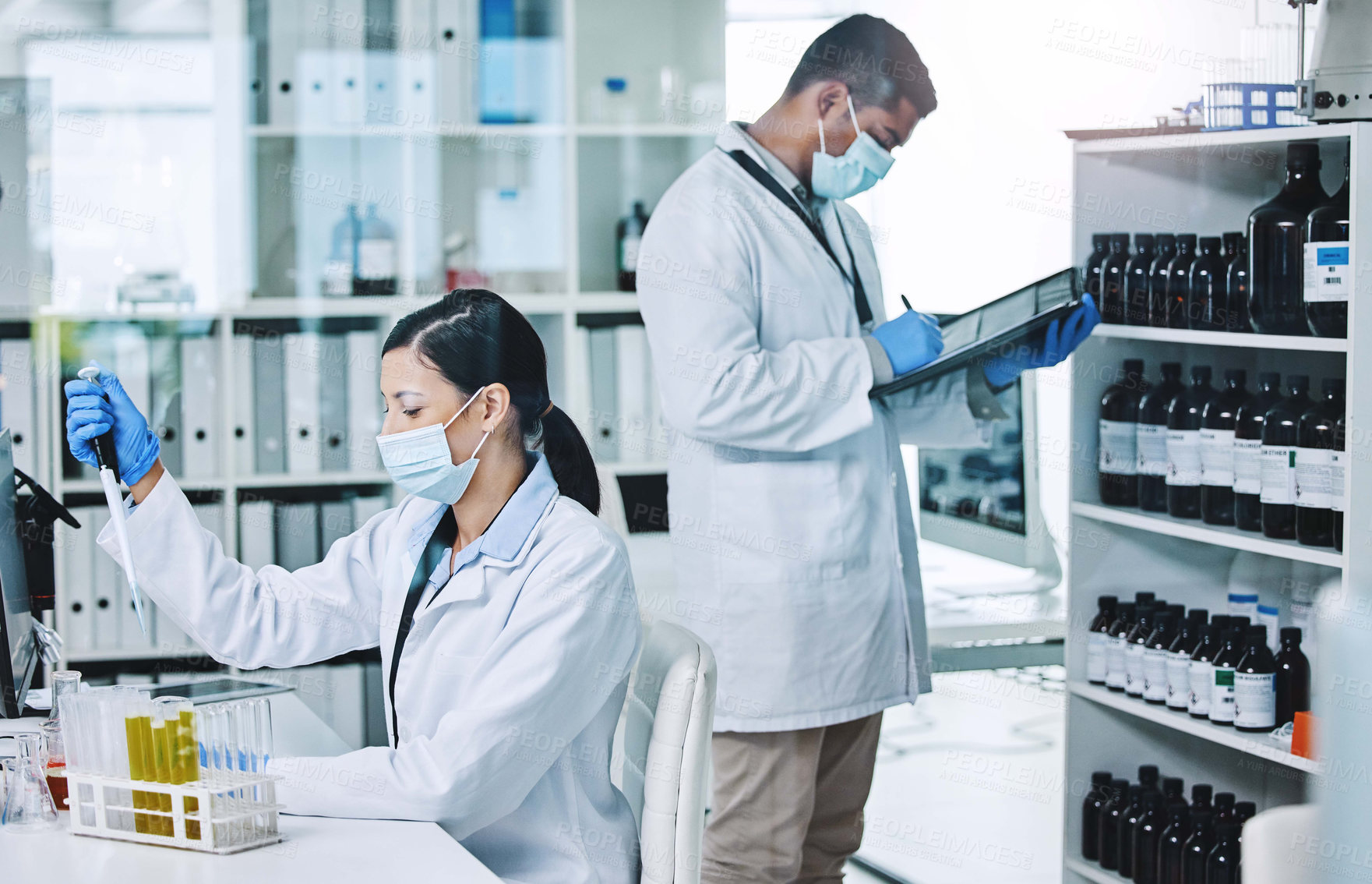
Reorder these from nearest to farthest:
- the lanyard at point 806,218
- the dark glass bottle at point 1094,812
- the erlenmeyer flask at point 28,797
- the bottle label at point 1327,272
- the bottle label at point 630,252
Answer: the erlenmeyer flask at point 28,797
the bottle label at point 1327,272
the lanyard at point 806,218
the dark glass bottle at point 1094,812
the bottle label at point 630,252

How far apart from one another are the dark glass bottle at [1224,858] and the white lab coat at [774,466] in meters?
0.60

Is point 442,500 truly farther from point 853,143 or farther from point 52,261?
point 52,261

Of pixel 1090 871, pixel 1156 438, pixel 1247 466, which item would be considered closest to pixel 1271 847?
pixel 1247 466

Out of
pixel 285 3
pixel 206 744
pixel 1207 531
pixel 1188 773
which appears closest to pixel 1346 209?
pixel 1207 531

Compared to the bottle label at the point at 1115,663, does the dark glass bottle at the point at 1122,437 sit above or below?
above

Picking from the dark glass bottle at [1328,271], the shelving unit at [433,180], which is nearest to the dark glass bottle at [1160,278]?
the dark glass bottle at [1328,271]

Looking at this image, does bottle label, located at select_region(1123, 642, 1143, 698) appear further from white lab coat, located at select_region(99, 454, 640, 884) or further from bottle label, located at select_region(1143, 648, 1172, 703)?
white lab coat, located at select_region(99, 454, 640, 884)

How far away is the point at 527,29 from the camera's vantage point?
129 inches

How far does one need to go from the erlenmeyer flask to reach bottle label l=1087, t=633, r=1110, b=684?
6.22 ft

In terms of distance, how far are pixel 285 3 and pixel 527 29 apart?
57cm

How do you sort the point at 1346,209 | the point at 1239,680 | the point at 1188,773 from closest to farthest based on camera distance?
1. the point at 1346,209
2. the point at 1239,680
3. the point at 1188,773

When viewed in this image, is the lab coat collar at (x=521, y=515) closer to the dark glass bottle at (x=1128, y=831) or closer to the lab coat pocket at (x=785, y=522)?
the lab coat pocket at (x=785, y=522)

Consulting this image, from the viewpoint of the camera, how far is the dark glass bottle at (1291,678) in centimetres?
226

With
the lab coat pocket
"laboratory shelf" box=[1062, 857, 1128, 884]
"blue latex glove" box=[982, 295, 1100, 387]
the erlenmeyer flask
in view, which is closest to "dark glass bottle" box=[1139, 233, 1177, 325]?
"blue latex glove" box=[982, 295, 1100, 387]
